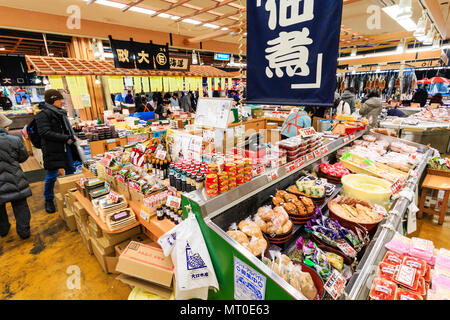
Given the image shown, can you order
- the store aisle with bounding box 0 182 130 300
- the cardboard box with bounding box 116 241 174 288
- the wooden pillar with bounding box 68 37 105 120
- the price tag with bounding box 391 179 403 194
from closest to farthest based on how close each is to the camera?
the cardboard box with bounding box 116 241 174 288
the price tag with bounding box 391 179 403 194
the store aisle with bounding box 0 182 130 300
the wooden pillar with bounding box 68 37 105 120

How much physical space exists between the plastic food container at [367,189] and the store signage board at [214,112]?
1726mm

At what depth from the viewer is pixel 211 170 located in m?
1.83

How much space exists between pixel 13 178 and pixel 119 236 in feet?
7.25

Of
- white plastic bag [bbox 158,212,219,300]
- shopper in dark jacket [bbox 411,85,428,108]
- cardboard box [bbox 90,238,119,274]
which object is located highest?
shopper in dark jacket [bbox 411,85,428,108]

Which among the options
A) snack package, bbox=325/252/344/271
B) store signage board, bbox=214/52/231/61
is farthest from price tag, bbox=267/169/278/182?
store signage board, bbox=214/52/231/61

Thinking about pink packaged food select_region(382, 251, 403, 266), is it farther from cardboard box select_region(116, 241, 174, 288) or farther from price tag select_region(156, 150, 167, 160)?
price tag select_region(156, 150, 167, 160)

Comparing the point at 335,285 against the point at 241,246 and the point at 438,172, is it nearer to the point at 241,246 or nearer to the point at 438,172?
the point at 241,246

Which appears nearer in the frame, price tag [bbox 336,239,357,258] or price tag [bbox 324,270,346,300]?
price tag [bbox 324,270,346,300]

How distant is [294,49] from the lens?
73.3 inches

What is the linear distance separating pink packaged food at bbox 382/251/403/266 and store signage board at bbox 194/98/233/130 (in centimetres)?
225

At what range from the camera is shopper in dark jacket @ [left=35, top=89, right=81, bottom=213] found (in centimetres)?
411

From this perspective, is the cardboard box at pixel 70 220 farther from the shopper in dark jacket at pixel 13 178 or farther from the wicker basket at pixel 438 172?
the wicker basket at pixel 438 172

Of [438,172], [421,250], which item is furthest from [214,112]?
[438,172]
